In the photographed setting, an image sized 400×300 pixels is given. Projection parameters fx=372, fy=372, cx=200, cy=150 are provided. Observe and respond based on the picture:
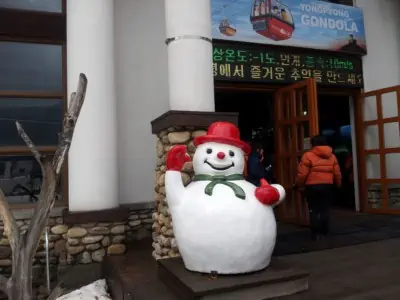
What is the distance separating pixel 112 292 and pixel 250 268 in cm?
183

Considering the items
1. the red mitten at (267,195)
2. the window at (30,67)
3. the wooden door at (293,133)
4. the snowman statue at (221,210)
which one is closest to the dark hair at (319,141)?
the wooden door at (293,133)

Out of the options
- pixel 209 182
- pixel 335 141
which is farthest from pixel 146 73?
pixel 335 141

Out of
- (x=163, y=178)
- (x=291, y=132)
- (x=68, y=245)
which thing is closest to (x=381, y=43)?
(x=291, y=132)

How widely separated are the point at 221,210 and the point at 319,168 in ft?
8.53

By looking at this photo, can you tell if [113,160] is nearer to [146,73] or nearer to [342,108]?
[146,73]

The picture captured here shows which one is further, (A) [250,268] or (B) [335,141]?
(B) [335,141]

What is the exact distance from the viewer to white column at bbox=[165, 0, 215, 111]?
4.19 m

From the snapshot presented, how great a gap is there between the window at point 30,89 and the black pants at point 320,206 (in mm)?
3502

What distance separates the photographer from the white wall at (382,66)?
7.58 meters

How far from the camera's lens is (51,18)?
5238mm

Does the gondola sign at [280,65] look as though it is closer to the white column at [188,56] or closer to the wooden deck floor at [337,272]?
the white column at [188,56]

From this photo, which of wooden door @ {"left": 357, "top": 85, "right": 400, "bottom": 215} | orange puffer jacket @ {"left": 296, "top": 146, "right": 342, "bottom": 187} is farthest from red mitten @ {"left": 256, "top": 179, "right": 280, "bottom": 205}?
wooden door @ {"left": 357, "top": 85, "right": 400, "bottom": 215}

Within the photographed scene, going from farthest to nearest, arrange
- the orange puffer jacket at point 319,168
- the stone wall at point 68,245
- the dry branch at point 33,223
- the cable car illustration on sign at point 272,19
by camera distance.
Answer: the cable car illustration on sign at point 272,19 < the orange puffer jacket at point 319,168 < the stone wall at point 68,245 < the dry branch at point 33,223

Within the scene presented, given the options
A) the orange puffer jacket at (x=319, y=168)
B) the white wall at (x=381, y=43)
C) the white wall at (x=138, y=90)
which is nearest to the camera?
the orange puffer jacket at (x=319, y=168)
